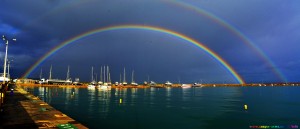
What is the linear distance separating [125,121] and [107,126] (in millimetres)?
5735

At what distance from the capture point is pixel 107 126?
111 feet

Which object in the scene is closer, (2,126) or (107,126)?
(2,126)

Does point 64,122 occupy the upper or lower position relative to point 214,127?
upper

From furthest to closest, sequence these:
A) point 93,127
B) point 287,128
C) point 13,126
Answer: point 287,128, point 93,127, point 13,126

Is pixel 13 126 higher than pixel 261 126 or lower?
higher

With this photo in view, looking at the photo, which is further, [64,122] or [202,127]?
[202,127]

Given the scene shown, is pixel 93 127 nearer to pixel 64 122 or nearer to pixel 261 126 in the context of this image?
pixel 64 122

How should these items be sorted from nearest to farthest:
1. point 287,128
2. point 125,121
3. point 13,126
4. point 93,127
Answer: point 13,126 → point 93,127 → point 287,128 → point 125,121

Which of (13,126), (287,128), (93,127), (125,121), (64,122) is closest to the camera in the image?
(13,126)

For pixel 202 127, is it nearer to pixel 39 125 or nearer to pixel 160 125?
pixel 160 125

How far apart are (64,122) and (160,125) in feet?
51.0

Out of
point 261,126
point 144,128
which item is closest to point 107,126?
point 144,128

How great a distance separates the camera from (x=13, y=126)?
2189 centimetres

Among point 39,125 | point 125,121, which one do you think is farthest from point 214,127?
point 39,125
